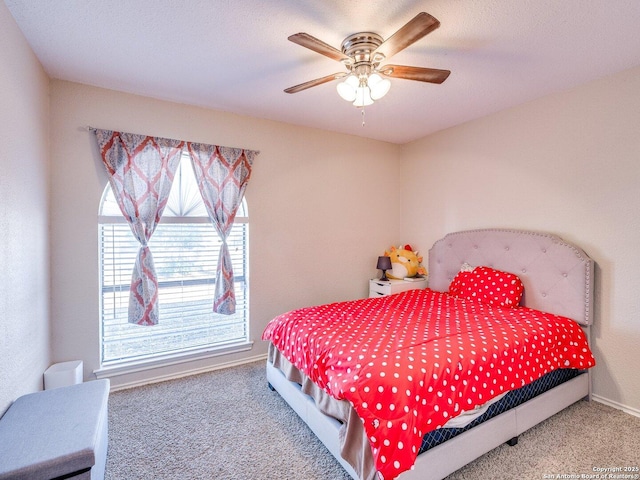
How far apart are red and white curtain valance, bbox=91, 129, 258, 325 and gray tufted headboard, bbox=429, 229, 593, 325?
244 centimetres

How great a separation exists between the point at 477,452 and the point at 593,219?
2020mm

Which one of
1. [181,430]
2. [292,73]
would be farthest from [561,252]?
[181,430]

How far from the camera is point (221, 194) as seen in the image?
9.80 feet

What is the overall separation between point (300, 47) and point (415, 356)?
1.99 meters

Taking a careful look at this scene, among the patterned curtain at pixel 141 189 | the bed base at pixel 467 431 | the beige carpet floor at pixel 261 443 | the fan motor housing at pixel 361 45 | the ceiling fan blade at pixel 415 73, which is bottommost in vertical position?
the beige carpet floor at pixel 261 443

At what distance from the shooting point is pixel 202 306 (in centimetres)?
305

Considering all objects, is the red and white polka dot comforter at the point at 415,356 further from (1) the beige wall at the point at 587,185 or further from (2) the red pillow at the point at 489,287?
(1) the beige wall at the point at 587,185

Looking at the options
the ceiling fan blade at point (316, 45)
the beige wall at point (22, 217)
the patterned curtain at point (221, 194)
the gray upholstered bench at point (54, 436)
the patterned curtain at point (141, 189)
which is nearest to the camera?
the gray upholstered bench at point (54, 436)

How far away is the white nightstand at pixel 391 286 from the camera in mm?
3656

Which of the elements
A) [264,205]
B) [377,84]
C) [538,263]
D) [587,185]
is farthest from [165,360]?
[587,185]

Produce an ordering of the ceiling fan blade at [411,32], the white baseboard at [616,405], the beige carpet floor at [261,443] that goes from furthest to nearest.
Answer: the white baseboard at [616,405] < the beige carpet floor at [261,443] < the ceiling fan blade at [411,32]

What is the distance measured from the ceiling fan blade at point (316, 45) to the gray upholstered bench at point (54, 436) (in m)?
2.07

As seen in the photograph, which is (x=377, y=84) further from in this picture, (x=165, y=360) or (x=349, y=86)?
(x=165, y=360)

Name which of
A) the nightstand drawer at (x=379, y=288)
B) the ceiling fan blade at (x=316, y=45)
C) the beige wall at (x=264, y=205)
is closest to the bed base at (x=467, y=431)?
the beige wall at (x=264, y=205)
